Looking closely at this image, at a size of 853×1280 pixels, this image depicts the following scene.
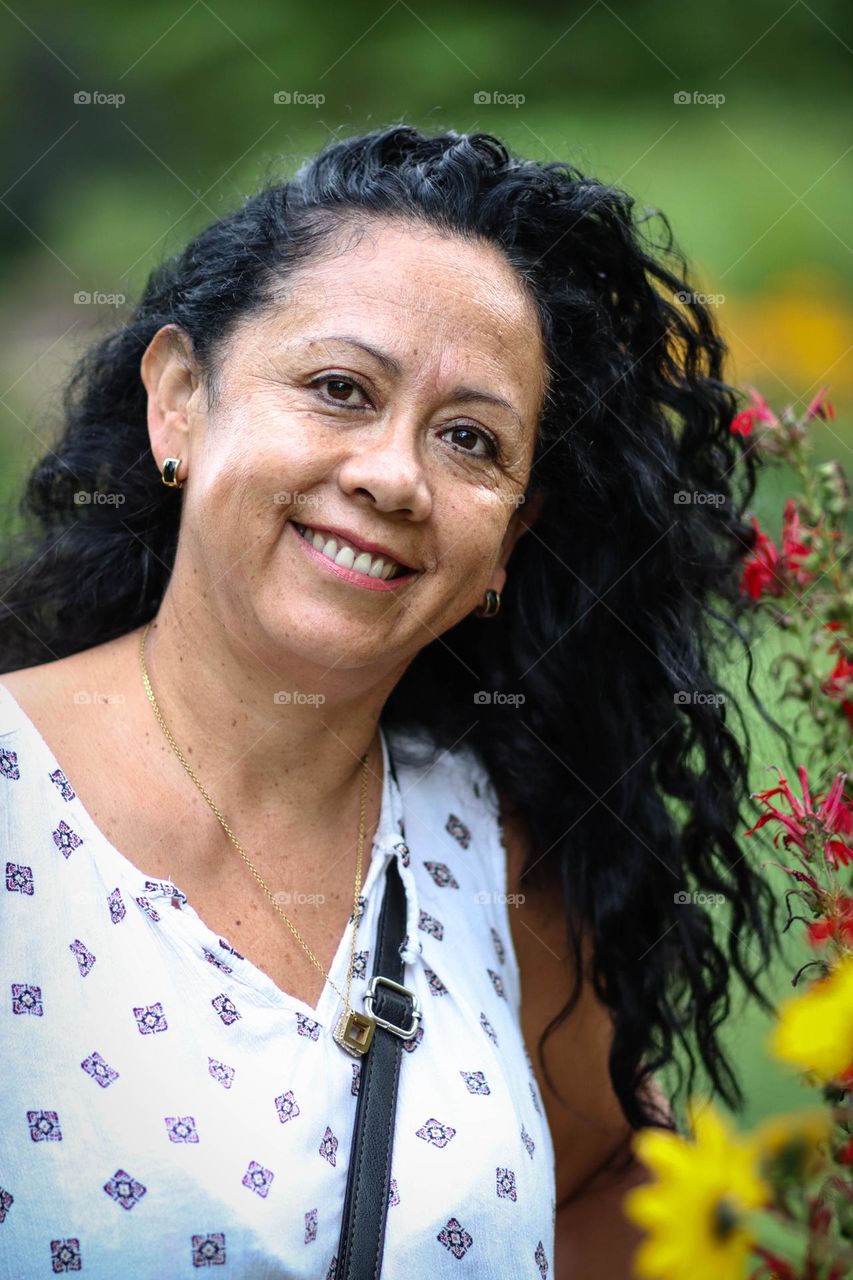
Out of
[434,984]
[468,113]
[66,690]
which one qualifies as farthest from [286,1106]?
[468,113]

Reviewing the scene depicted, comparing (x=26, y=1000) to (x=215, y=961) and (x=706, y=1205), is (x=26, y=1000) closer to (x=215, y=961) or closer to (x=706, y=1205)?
(x=215, y=961)

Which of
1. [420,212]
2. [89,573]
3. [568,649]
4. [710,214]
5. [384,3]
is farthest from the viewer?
[384,3]

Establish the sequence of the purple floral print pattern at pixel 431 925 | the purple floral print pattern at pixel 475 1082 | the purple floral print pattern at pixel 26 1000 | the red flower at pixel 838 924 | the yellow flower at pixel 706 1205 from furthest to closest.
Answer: the purple floral print pattern at pixel 431 925, the purple floral print pattern at pixel 475 1082, the purple floral print pattern at pixel 26 1000, the red flower at pixel 838 924, the yellow flower at pixel 706 1205

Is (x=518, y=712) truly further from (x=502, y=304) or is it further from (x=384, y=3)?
(x=384, y=3)

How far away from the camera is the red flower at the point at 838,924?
815 mm

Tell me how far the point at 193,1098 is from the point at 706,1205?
802 mm

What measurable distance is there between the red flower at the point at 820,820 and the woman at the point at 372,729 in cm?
55

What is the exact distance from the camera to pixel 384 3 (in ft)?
11.2

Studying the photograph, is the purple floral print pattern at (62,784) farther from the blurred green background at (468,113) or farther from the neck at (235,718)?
the blurred green background at (468,113)

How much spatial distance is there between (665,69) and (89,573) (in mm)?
2408

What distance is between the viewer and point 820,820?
0.93 meters

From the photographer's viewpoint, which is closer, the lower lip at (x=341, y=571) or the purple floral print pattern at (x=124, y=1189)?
the purple floral print pattern at (x=124, y=1189)

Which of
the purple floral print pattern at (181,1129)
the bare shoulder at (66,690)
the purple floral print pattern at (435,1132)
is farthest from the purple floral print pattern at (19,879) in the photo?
the purple floral print pattern at (435,1132)

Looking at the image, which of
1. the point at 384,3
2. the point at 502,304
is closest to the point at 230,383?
the point at 502,304
